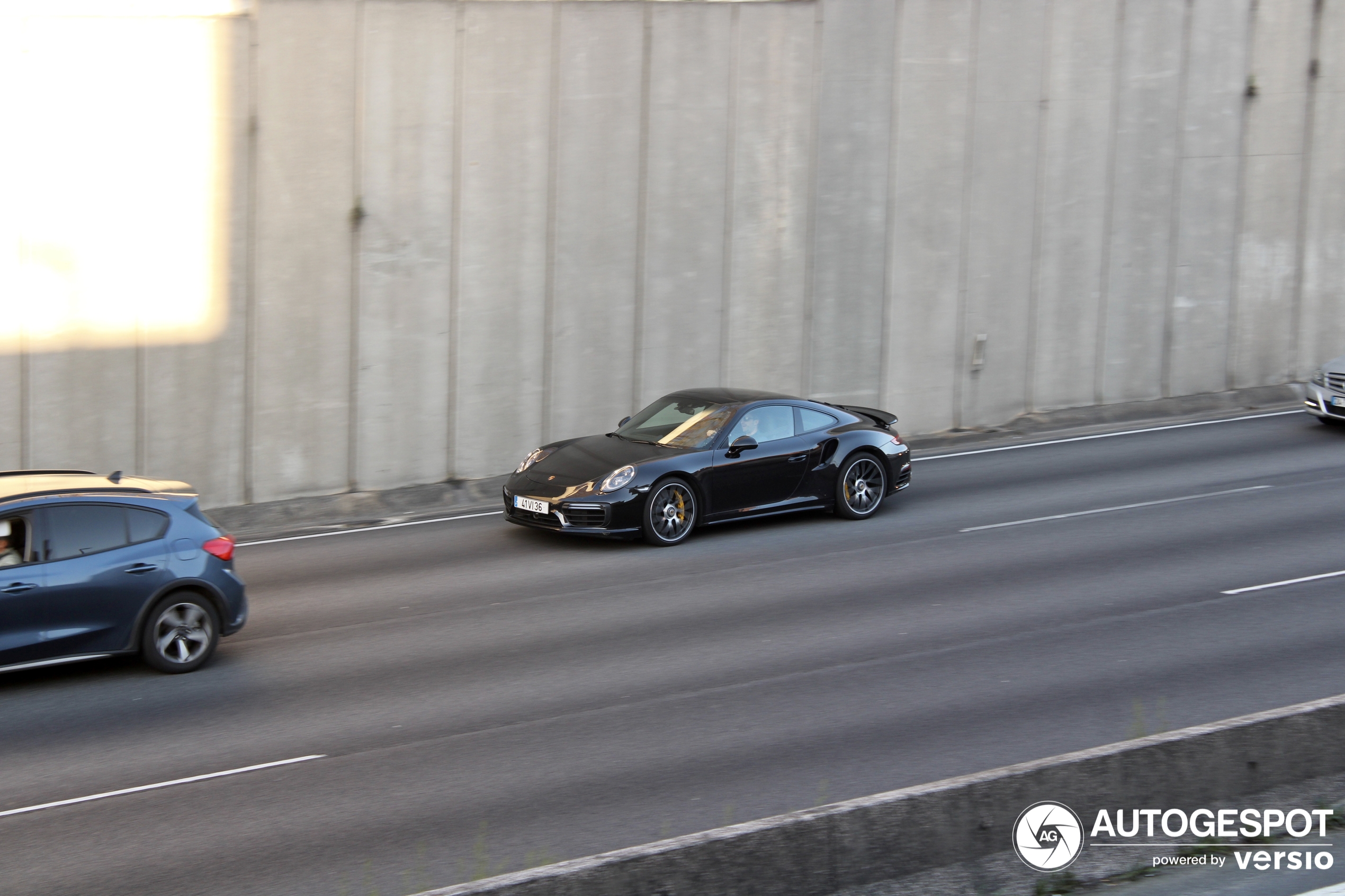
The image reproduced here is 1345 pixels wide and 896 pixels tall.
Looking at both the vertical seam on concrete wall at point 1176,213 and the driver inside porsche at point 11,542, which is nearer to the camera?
the driver inside porsche at point 11,542

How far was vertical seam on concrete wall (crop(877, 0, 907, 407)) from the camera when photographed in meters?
20.1

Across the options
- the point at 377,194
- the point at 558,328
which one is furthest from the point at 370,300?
the point at 558,328

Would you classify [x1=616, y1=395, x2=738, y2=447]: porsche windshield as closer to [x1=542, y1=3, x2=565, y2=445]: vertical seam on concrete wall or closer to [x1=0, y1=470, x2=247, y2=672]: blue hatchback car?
[x1=542, y1=3, x2=565, y2=445]: vertical seam on concrete wall

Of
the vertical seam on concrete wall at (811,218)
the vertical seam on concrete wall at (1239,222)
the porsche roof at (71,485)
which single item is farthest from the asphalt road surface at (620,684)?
the vertical seam on concrete wall at (1239,222)

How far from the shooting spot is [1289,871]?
21.7 ft

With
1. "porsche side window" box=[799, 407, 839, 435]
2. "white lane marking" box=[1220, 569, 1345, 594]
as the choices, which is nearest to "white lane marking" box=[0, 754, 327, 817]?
"porsche side window" box=[799, 407, 839, 435]

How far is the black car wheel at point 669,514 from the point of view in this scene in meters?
13.8

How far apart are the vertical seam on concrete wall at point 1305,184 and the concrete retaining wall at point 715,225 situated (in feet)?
0.18

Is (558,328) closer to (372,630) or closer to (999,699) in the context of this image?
(372,630)

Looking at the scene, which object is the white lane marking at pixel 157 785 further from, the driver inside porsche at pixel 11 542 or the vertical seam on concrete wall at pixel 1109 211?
the vertical seam on concrete wall at pixel 1109 211

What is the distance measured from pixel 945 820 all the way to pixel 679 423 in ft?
28.4

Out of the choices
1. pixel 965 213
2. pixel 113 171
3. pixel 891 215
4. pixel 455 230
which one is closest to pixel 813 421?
pixel 455 230

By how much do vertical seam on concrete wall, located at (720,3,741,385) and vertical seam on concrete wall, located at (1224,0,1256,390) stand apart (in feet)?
30.6

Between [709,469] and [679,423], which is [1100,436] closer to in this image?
[679,423]
